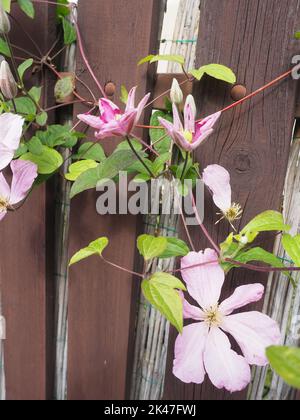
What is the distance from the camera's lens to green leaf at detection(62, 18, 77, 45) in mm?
724

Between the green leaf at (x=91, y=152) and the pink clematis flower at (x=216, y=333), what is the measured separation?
307 millimetres

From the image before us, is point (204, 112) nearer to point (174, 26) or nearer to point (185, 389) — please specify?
point (174, 26)

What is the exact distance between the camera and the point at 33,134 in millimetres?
749

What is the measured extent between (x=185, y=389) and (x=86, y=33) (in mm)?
789

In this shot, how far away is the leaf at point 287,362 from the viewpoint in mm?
186

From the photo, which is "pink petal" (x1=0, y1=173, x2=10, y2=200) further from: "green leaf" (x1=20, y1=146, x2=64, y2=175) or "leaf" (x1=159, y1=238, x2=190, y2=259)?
"leaf" (x1=159, y1=238, x2=190, y2=259)

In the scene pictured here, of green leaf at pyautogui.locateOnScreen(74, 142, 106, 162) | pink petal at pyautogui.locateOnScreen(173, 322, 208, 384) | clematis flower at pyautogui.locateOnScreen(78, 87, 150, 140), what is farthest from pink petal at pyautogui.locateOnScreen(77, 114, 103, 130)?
pink petal at pyautogui.locateOnScreen(173, 322, 208, 384)

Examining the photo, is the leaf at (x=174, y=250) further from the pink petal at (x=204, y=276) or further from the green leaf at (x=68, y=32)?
the green leaf at (x=68, y=32)

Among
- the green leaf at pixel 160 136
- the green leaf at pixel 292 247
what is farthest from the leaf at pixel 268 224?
the green leaf at pixel 160 136

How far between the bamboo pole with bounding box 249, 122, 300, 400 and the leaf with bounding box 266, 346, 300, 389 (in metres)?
0.54

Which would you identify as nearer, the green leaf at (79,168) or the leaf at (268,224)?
the leaf at (268,224)

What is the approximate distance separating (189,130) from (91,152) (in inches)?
11.4

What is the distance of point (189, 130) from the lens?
1.50 feet
